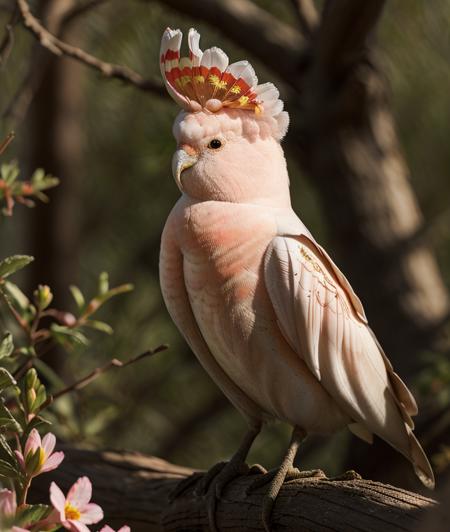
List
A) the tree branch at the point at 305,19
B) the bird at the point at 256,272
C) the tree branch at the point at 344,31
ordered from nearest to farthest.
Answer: the bird at the point at 256,272
the tree branch at the point at 344,31
the tree branch at the point at 305,19

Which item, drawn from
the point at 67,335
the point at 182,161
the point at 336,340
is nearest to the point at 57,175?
the point at 67,335

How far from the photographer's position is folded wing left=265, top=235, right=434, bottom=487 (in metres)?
1.49

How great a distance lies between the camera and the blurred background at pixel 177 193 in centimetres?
238

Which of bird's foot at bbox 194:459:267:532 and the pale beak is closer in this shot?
the pale beak

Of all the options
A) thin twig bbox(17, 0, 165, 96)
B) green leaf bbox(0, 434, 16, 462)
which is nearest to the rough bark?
green leaf bbox(0, 434, 16, 462)

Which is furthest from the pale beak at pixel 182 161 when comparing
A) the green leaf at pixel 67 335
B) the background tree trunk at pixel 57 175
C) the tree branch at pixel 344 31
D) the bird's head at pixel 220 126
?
the background tree trunk at pixel 57 175

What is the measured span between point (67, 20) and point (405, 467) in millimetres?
1473

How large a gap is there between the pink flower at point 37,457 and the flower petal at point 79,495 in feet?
0.14

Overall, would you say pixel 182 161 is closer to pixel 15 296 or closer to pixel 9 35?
pixel 15 296

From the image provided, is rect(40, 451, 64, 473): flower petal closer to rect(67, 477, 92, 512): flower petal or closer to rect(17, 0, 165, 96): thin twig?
rect(67, 477, 92, 512): flower petal

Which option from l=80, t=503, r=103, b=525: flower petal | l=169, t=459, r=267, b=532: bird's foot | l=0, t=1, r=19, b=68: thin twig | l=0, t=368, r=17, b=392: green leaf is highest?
l=0, t=1, r=19, b=68: thin twig

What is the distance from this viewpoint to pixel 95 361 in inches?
138

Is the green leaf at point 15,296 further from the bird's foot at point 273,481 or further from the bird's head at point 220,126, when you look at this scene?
the bird's foot at point 273,481

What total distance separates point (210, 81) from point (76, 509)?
0.72 m
